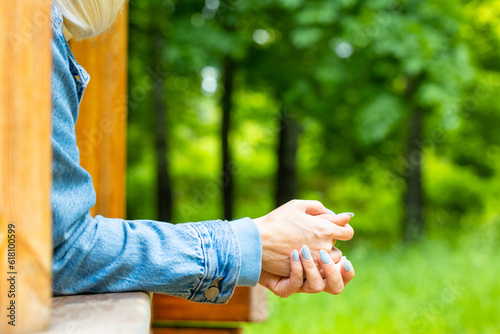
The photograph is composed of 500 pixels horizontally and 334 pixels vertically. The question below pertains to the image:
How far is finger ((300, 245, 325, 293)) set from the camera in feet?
4.04

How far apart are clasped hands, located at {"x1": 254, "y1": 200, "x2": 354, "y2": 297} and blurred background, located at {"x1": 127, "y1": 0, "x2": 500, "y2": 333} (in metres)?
3.27

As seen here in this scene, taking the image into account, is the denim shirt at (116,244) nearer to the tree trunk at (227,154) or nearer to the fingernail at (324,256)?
the fingernail at (324,256)

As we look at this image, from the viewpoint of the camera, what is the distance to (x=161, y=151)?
8672 millimetres

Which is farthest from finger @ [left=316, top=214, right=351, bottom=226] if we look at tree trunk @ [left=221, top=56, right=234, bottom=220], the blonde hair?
tree trunk @ [left=221, top=56, right=234, bottom=220]

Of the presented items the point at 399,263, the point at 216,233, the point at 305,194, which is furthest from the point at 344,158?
the point at 216,233

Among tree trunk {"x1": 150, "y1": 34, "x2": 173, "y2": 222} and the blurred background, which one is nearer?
the blurred background

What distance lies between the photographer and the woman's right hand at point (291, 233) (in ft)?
3.95

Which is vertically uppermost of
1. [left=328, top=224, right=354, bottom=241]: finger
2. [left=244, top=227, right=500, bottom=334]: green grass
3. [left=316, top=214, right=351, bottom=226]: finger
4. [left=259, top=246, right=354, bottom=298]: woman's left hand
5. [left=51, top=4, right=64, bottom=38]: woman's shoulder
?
[left=51, top=4, right=64, bottom=38]: woman's shoulder

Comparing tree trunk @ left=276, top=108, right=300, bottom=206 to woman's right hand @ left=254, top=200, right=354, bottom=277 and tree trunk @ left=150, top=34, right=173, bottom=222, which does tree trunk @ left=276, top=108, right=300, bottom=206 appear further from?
woman's right hand @ left=254, top=200, right=354, bottom=277

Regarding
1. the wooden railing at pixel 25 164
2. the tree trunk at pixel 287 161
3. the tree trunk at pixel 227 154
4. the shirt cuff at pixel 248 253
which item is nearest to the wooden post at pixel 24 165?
the wooden railing at pixel 25 164

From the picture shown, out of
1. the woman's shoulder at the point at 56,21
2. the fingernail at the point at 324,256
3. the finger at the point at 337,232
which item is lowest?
the fingernail at the point at 324,256

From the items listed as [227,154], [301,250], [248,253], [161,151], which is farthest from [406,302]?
[227,154]

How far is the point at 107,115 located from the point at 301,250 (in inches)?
48.7

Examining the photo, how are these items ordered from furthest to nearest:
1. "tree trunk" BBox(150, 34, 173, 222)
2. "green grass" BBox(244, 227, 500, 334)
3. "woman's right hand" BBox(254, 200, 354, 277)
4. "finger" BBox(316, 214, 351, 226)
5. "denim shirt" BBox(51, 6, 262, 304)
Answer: "tree trunk" BBox(150, 34, 173, 222) < "green grass" BBox(244, 227, 500, 334) < "finger" BBox(316, 214, 351, 226) < "woman's right hand" BBox(254, 200, 354, 277) < "denim shirt" BBox(51, 6, 262, 304)
